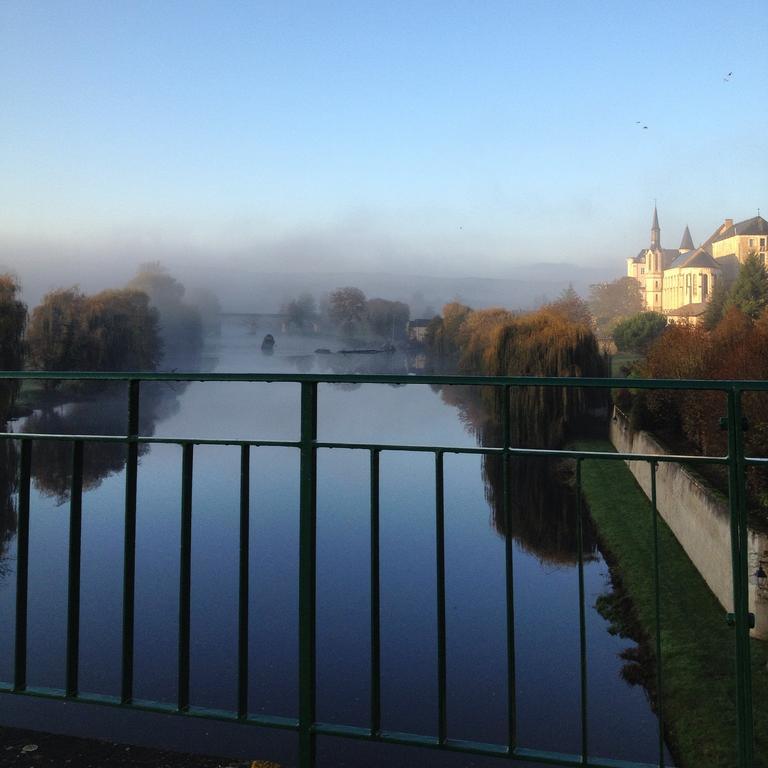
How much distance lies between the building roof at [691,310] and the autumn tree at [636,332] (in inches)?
140

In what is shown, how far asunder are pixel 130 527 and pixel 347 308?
4782 cm

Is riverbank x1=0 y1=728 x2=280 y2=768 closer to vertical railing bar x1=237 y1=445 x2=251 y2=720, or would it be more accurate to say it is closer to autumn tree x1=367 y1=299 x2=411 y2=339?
vertical railing bar x1=237 y1=445 x2=251 y2=720

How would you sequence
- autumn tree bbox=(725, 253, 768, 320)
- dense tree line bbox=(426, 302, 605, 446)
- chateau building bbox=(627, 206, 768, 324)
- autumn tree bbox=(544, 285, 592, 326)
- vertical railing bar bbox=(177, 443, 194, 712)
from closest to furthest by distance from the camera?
vertical railing bar bbox=(177, 443, 194, 712) < dense tree line bbox=(426, 302, 605, 446) < autumn tree bbox=(725, 253, 768, 320) < autumn tree bbox=(544, 285, 592, 326) < chateau building bbox=(627, 206, 768, 324)

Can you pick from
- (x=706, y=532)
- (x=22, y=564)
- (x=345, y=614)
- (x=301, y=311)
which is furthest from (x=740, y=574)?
(x=301, y=311)

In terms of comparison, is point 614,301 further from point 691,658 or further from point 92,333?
point 691,658

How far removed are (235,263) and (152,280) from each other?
12.7 meters

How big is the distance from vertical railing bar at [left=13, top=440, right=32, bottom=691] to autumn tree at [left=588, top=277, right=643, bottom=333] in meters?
44.4

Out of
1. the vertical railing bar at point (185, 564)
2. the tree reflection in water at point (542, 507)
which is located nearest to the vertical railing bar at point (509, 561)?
the vertical railing bar at point (185, 564)

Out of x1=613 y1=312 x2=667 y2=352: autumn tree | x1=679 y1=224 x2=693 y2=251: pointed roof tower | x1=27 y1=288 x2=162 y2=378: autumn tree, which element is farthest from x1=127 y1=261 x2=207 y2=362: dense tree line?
x1=679 y1=224 x2=693 y2=251: pointed roof tower

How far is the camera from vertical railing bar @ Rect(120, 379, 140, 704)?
6.64 ft

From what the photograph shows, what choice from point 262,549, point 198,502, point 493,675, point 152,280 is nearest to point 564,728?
point 493,675

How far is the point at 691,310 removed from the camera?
2016 inches

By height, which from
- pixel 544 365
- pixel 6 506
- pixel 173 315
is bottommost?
pixel 6 506

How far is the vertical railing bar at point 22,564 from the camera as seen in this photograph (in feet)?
7.02
